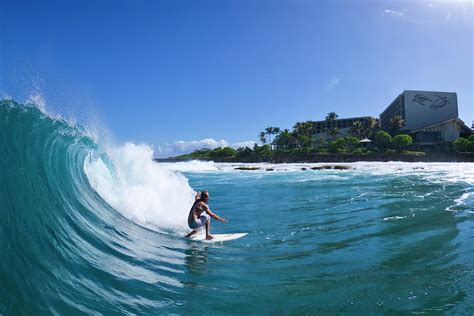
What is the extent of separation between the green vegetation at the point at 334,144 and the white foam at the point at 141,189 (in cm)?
6319

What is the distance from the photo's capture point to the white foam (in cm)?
1026

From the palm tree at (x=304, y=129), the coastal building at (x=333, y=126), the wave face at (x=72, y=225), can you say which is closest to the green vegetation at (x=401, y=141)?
the palm tree at (x=304, y=129)

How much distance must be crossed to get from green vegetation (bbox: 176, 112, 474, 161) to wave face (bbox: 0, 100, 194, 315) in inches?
2617

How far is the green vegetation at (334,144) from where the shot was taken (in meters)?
72.9

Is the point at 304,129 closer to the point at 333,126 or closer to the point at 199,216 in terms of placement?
the point at 333,126

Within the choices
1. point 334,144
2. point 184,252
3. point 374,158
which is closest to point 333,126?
point 334,144

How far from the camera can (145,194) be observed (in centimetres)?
1191

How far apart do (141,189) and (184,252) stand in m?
6.12

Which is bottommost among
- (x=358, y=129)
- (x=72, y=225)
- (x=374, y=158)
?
(x=72, y=225)

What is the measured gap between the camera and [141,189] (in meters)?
12.3

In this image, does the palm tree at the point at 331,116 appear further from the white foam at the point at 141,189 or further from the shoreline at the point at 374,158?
the white foam at the point at 141,189

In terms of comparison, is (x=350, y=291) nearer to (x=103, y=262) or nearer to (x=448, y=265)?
(x=448, y=265)

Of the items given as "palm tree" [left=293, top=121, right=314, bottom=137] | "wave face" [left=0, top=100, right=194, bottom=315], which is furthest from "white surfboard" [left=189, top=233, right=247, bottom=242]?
"palm tree" [left=293, top=121, right=314, bottom=137]

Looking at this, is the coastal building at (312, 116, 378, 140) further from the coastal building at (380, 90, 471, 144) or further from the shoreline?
the shoreline
